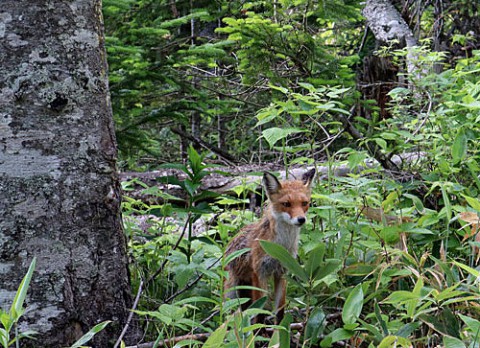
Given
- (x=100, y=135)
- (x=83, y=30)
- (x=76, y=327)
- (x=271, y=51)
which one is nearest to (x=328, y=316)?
(x=76, y=327)

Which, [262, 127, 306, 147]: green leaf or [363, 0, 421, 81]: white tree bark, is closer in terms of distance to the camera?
[262, 127, 306, 147]: green leaf

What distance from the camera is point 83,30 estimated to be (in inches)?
122

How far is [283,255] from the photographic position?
2645 millimetres

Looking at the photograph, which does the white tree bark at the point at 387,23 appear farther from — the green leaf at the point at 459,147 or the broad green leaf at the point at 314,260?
the broad green leaf at the point at 314,260

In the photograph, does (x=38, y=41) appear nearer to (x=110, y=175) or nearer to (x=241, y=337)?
(x=110, y=175)

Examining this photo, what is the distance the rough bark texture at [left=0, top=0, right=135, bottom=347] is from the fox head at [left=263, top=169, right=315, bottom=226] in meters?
1.27

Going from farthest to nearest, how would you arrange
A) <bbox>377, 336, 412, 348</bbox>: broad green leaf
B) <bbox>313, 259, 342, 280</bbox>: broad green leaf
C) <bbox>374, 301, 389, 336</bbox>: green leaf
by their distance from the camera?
<bbox>313, 259, 342, 280</bbox>: broad green leaf → <bbox>374, 301, 389, 336</bbox>: green leaf → <bbox>377, 336, 412, 348</bbox>: broad green leaf

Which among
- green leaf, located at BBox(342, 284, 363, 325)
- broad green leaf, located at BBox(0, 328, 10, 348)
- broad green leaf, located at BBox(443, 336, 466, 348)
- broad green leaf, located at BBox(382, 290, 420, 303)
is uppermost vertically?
broad green leaf, located at BBox(0, 328, 10, 348)

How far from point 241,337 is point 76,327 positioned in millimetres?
926

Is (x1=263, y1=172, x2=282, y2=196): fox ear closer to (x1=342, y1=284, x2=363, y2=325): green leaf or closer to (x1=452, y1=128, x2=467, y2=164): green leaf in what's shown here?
(x1=452, y1=128, x2=467, y2=164): green leaf

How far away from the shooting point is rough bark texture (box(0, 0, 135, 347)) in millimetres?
2822

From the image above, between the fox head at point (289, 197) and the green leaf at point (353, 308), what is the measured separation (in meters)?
1.19

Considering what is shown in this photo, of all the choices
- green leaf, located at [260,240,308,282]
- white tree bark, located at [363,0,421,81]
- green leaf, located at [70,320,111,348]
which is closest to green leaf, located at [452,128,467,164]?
green leaf, located at [260,240,308,282]

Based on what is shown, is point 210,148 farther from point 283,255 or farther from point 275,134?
point 283,255
